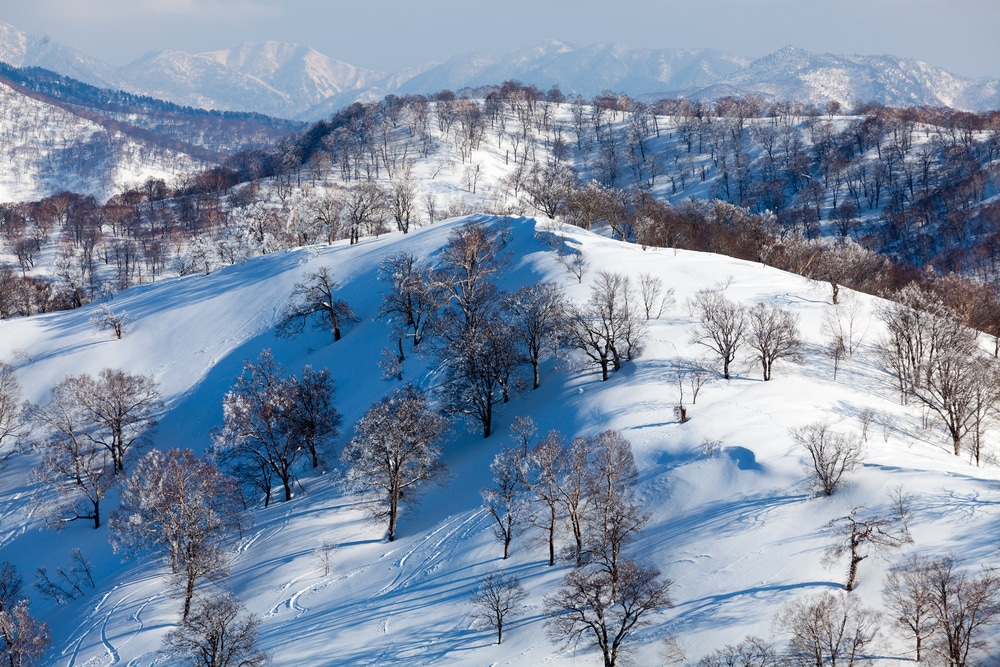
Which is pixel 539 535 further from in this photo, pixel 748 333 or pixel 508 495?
pixel 748 333

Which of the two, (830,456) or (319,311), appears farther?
(319,311)

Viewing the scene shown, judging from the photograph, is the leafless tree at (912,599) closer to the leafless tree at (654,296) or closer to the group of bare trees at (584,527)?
the group of bare trees at (584,527)

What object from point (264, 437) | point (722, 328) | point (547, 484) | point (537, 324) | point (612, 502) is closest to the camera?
point (612, 502)

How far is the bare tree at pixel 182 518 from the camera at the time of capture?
42.2 metres

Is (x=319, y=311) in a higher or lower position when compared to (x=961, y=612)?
higher

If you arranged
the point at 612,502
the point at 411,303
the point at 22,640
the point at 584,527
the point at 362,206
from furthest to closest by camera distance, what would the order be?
the point at 362,206 → the point at 411,303 → the point at 584,527 → the point at 612,502 → the point at 22,640

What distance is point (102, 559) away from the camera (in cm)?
5112

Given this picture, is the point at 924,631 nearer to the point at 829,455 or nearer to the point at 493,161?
the point at 829,455

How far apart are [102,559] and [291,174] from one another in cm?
16464

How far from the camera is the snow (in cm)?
3188

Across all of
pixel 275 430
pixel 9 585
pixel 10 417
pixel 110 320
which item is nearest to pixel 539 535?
pixel 275 430

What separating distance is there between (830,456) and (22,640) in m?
48.4

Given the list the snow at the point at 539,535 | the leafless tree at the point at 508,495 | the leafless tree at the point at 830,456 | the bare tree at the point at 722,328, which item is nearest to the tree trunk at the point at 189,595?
the snow at the point at 539,535

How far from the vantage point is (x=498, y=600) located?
32625 mm
